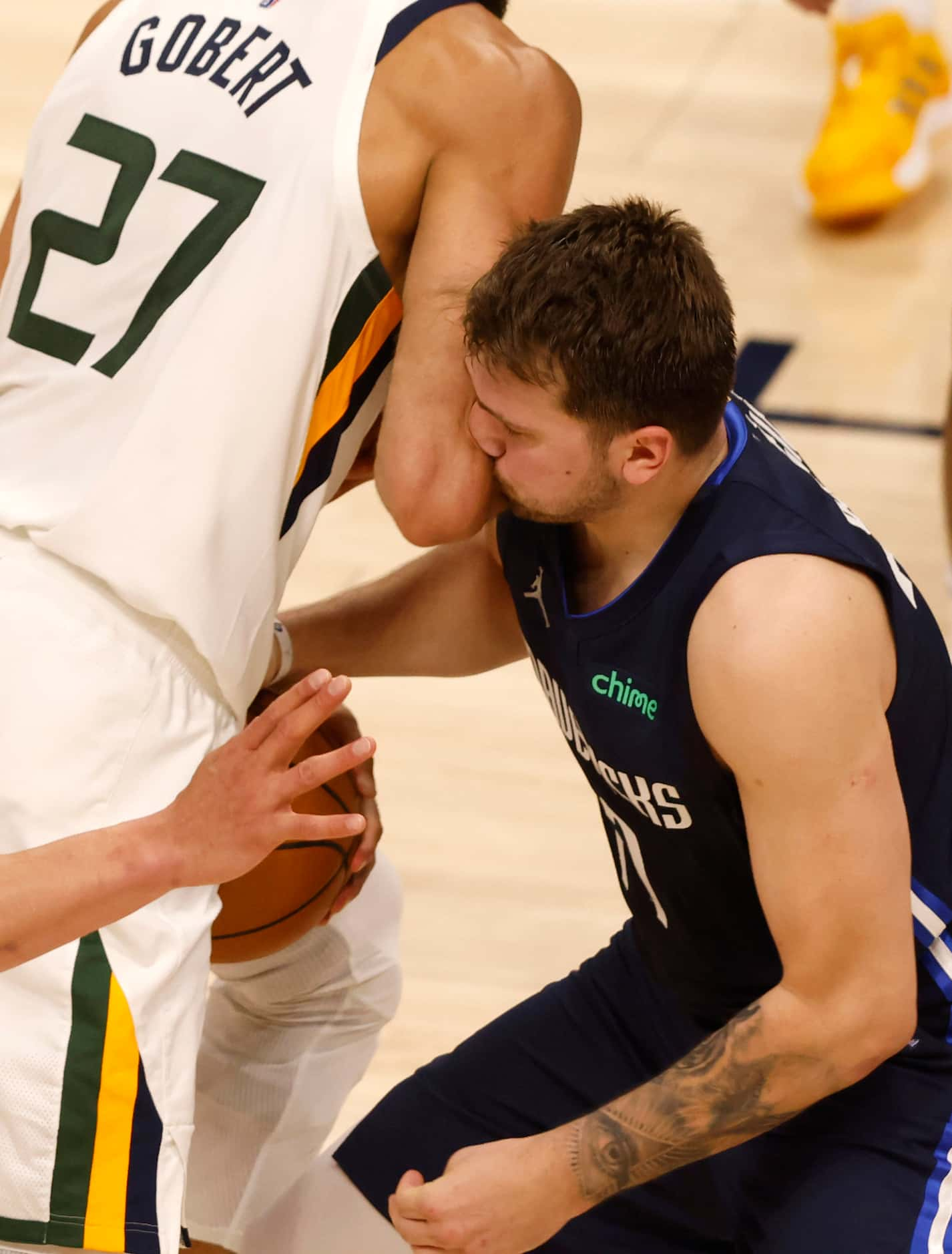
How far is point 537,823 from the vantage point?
421 cm

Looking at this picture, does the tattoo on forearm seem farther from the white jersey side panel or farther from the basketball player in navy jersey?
the white jersey side panel

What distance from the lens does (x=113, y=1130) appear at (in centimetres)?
232

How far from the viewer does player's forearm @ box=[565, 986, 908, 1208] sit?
214 centimetres

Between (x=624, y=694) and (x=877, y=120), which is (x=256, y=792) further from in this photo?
(x=877, y=120)

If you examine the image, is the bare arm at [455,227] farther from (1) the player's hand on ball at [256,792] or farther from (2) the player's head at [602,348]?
(1) the player's hand on ball at [256,792]

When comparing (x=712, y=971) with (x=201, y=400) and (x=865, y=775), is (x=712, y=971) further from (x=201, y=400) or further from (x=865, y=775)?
(x=201, y=400)

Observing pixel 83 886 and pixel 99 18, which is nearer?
pixel 83 886

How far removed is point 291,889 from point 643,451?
0.97 meters

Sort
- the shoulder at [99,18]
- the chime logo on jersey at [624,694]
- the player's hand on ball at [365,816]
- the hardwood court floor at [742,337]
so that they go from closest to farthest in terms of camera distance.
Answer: the chime logo on jersey at [624,694]
the shoulder at [99,18]
the player's hand on ball at [365,816]
the hardwood court floor at [742,337]

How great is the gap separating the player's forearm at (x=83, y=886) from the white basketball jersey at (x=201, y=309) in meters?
0.44

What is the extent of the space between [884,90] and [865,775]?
17.4 feet

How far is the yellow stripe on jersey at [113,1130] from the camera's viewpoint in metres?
2.31

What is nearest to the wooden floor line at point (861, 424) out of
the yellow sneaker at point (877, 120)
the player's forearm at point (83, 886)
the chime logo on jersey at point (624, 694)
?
the yellow sneaker at point (877, 120)

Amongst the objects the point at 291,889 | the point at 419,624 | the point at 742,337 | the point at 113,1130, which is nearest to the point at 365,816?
the point at 291,889
